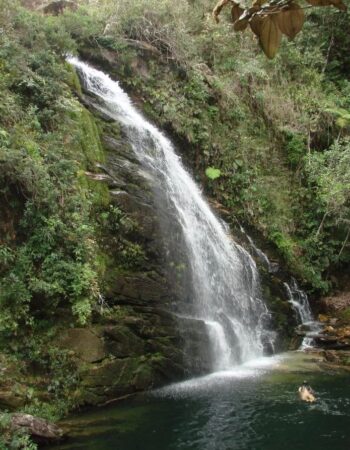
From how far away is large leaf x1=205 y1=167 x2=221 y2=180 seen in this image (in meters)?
14.9

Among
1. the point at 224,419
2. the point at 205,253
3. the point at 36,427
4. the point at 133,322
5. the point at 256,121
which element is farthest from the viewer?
the point at 256,121

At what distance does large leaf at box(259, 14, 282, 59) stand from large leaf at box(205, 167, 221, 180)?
13.5 m

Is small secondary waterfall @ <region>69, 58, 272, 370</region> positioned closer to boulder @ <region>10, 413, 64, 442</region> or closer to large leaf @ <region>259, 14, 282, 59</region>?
boulder @ <region>10, 413, 64, 442</region>

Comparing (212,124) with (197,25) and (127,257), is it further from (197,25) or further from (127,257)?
(127,257)

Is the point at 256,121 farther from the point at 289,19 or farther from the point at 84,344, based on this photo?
the point at 289,19

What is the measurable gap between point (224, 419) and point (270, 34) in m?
7.45

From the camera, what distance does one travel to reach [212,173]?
49.0 feet

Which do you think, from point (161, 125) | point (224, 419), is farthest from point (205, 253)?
point (224, 419)

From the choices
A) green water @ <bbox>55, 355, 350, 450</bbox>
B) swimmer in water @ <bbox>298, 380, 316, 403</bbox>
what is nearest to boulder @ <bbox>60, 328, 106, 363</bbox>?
green water @ <bbox>55, 355, 350, 450</bbox>

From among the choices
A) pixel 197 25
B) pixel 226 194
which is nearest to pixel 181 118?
pixel 226 194

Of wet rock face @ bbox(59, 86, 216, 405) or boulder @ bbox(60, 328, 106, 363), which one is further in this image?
wet rock face @ bbox(59, 86, 216, 405)

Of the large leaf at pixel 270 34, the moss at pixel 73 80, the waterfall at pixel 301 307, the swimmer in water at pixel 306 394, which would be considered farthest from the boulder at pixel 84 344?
the large leaf at pixel 270 34

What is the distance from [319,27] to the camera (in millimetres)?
20859

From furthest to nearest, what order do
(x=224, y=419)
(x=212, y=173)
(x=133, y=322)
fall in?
(x=212, y=173) → (x=133, y=322) → (x=224, y=419)
